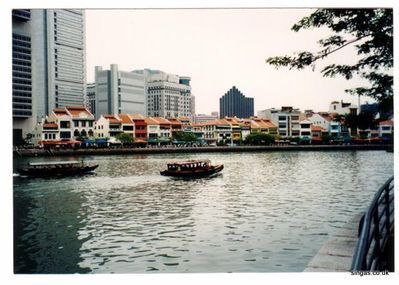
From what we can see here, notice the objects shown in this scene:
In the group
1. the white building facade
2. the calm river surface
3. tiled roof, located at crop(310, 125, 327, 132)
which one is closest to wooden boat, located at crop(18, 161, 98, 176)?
the calm river surface

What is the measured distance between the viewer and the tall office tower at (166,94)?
512 cm

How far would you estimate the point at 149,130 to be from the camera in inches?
263

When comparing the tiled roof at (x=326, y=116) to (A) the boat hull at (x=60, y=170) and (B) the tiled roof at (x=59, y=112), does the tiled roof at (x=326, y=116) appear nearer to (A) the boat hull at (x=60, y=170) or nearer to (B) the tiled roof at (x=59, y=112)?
(B) the tiled roof at (x=59, y=112)

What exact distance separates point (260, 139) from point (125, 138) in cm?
219

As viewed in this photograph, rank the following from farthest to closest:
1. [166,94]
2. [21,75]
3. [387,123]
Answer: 1. [166,94]
2. [21,75]
3. [387,123]

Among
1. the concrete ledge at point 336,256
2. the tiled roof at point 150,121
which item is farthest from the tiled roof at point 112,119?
the concrete ledge at point 336,256

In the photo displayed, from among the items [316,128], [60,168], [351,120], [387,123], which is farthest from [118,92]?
[60,168]

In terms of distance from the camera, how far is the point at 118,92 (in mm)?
5492

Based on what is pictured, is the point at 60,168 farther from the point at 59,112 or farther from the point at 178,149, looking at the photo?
the point at 59,112

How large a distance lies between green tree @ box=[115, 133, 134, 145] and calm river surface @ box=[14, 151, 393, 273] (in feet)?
1.51

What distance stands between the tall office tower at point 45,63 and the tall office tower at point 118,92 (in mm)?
244
